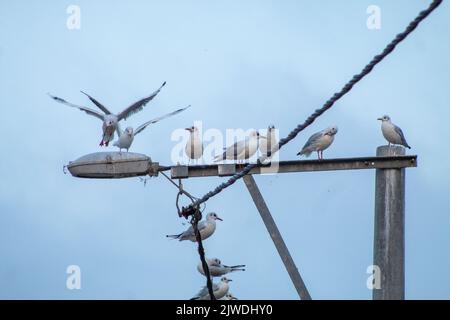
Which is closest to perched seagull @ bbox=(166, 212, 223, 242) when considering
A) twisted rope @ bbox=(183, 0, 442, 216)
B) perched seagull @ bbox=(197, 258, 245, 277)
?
perched seagull @ bbox=(197, 258, 245, 277)

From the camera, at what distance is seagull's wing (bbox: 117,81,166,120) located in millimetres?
16188

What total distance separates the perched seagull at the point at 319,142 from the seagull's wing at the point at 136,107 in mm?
2655

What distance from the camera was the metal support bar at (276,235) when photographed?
9305mm

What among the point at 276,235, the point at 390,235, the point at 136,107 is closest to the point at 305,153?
the point at 136,107

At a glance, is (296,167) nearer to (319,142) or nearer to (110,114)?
(319,142)

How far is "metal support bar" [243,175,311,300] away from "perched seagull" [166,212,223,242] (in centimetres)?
271

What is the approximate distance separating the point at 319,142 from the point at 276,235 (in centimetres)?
524

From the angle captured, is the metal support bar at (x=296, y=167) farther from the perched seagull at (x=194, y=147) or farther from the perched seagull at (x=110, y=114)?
the perched seagull at (x=110, y=114)

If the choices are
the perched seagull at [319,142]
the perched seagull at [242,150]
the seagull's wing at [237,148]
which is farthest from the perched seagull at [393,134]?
the seagull's wing at [237,148]
